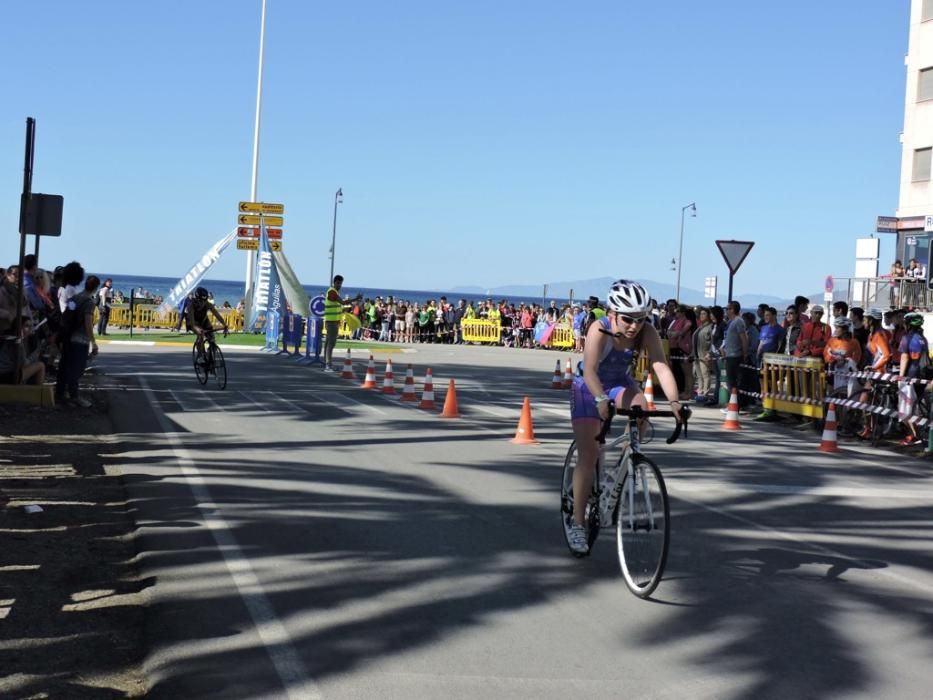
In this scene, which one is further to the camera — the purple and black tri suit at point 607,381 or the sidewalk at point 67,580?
the purple and black tri suit at point 607,381

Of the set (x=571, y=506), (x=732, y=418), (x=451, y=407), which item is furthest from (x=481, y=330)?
(x=571, y=506)

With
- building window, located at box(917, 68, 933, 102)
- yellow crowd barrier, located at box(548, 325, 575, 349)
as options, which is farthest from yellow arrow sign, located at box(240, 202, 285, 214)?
building window, located at box(917, 68, 933, 102)

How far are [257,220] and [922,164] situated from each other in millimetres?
27937

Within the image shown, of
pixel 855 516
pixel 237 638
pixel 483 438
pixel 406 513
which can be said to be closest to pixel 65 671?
pixel 237 638

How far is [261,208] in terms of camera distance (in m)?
Result: 38.7

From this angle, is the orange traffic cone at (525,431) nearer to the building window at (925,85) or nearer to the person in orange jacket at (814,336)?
the person in orange jacket at (814,336)

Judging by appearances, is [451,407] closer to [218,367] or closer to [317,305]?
[218,367]

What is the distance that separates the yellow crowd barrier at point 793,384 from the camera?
18344mm

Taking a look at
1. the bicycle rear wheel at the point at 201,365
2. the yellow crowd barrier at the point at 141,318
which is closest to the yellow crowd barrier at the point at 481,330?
the yellow crowd barrier at the point at 141,318

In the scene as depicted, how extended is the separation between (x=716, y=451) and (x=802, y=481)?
2433 mm

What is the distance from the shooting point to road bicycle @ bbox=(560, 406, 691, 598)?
268 inches

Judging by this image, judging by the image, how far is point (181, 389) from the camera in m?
20.9

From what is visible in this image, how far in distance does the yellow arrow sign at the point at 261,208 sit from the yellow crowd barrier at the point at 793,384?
22.3m

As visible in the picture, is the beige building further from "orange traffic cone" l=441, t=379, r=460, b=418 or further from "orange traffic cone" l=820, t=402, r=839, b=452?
"orange traffic cone" l=441, t=379, r=460, b=418
